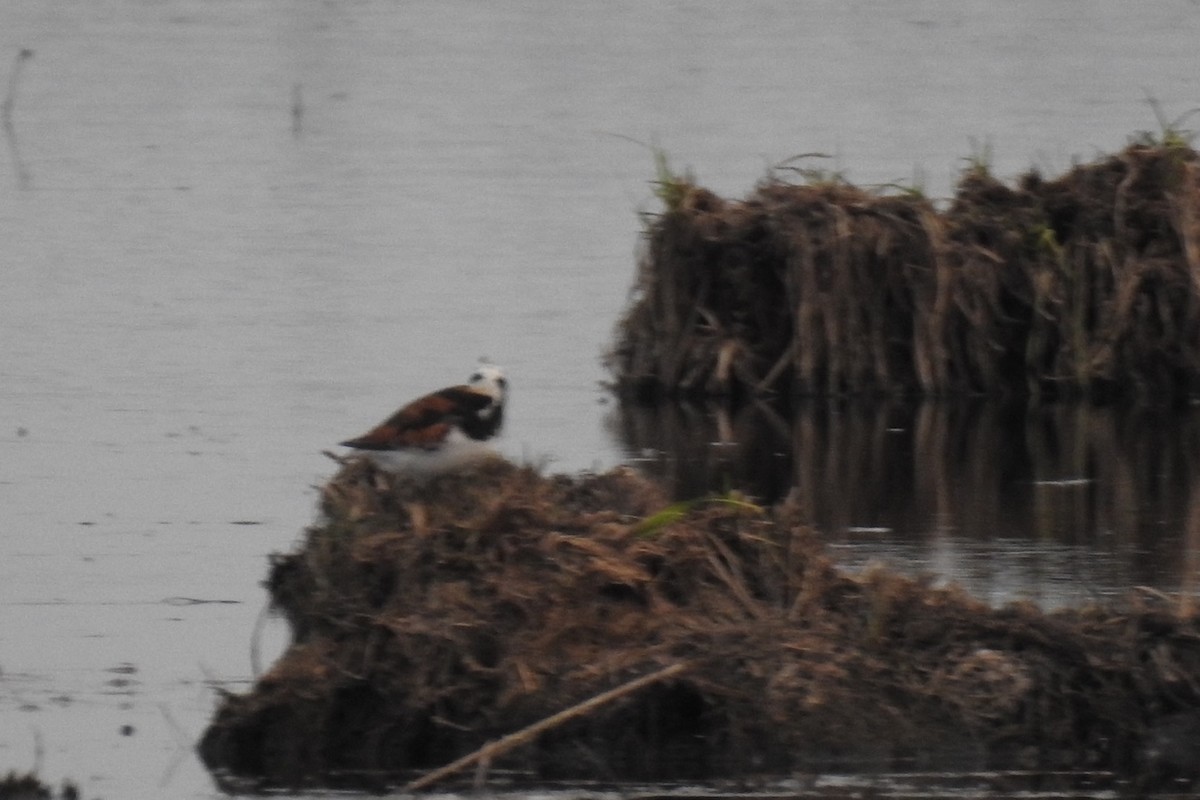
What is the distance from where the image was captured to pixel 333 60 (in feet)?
106

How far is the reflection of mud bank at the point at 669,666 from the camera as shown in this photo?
29.7ft

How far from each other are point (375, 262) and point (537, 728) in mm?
10986

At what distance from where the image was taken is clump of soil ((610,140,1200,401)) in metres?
15.2

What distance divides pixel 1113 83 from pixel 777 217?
584 inches

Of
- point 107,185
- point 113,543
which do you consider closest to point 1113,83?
point 107,185

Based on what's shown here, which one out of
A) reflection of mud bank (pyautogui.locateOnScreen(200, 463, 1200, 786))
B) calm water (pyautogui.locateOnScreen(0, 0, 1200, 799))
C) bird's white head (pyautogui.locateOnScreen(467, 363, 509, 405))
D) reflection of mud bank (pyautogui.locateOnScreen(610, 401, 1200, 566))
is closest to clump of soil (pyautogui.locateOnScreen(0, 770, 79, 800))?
calm water (pyautogui.locateOnScreen(0, 0, 1200, 799))

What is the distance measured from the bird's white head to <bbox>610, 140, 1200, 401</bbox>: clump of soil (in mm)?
5055

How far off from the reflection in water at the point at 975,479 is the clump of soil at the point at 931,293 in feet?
0.93

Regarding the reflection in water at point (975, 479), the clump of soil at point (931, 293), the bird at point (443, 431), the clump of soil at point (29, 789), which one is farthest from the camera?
the clump of soil at point (931, 293)

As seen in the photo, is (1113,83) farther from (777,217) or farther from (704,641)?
→ (704,641)

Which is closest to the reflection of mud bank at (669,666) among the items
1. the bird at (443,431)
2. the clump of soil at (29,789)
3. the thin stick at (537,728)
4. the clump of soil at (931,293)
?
the thin stick at (537,728)

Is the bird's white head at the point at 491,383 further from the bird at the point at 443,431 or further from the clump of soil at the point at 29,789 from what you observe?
the clump of soil at the point at 29,789

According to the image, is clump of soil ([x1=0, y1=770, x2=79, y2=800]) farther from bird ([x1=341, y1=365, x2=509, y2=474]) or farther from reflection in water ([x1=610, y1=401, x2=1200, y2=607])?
reflection in water ([x1=610, y1=401, x2=1200, y2=607])

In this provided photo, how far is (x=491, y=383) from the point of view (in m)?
10.2
